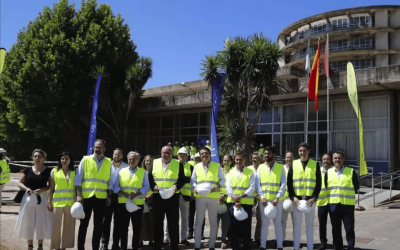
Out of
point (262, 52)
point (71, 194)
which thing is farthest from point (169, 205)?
point (262, 52)

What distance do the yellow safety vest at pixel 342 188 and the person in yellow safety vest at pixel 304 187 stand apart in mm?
389

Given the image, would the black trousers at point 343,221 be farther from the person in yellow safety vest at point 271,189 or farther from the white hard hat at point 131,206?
the white hard hat at point 131,206

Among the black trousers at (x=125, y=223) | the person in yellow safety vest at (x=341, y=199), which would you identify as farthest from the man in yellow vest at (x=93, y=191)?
the person in yellow safety vest at (x=341, y=199)

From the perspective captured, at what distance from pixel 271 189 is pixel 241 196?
536 millimetres

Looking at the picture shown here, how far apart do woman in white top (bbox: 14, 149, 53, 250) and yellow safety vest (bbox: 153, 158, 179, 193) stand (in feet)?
5.85

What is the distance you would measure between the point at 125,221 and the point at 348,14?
43883 mm

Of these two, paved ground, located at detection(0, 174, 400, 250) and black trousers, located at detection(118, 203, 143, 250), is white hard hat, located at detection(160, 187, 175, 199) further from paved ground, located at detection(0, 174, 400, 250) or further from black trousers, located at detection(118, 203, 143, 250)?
paved ground, located at detection(0, 174, 400, 250)

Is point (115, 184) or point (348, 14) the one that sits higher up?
point (348, 14)

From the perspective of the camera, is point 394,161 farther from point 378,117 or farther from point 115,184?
point 115,184

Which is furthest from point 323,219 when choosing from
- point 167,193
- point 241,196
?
point 167,193

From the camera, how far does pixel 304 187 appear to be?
6.48 meters

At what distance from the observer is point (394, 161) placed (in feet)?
52.7

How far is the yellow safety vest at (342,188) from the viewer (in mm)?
6504

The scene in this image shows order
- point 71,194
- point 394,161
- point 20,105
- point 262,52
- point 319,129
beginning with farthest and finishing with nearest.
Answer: point 20,105 < point 319,129 < point 394,161 < point 262,52 < point 71,194
